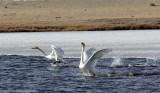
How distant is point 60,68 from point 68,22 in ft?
73.9

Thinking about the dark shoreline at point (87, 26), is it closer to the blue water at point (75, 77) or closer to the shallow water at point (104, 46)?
the shallow water at point (104, 46)

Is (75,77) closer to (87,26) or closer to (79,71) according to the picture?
(79,71)

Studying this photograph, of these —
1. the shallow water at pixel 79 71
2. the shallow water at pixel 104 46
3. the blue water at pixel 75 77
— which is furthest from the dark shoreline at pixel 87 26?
the blue water at pixel 75 77

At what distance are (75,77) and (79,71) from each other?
1.34 metres

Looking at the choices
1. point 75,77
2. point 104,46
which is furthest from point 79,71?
point 104,46

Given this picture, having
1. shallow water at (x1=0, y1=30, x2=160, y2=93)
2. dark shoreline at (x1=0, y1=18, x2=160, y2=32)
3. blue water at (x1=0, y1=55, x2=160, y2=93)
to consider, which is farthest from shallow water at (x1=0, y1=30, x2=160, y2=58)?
dark shoreline at (x1=0, y1=18, x2=160, y2=32)

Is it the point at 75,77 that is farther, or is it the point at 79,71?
the point at 79,71

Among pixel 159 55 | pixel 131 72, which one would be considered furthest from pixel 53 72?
pixel 159 55

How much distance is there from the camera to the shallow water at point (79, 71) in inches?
508

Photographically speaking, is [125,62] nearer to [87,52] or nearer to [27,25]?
[87,52]

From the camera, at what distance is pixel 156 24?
33938 mm

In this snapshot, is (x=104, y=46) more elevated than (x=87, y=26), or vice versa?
(x=104, y=46)

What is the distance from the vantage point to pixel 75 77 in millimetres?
14680

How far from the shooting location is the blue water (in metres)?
12.7
